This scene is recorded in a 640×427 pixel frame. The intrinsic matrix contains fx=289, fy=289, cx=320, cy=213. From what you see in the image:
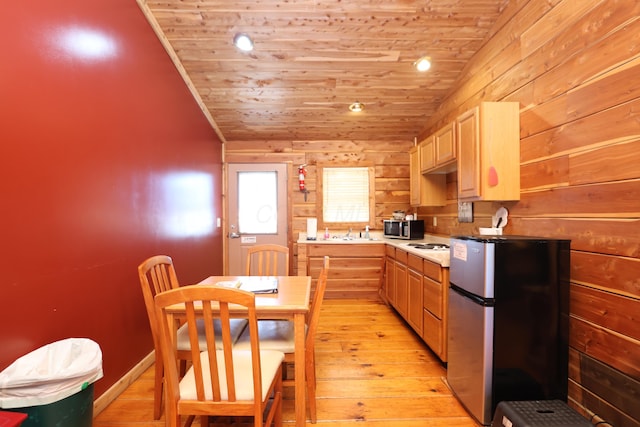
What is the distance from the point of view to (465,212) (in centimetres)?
297

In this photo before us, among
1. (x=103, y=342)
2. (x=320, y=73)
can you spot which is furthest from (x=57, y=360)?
(x=320, y=73)

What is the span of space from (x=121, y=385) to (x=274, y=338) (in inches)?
46.5

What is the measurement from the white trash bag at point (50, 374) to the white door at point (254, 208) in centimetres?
300

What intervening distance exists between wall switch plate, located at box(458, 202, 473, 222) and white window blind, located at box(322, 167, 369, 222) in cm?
161

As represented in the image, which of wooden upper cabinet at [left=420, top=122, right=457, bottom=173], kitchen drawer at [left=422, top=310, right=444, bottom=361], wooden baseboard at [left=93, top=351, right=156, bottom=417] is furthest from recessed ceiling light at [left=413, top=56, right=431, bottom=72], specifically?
wooden baseboard at [left=93, top=351, right=156, bottom=417]

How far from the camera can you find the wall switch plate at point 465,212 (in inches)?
114

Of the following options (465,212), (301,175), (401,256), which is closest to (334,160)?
(301,175)

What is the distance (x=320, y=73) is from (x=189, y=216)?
213 cm

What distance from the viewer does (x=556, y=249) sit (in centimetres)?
162

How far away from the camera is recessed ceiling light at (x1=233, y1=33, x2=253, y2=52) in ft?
8.82

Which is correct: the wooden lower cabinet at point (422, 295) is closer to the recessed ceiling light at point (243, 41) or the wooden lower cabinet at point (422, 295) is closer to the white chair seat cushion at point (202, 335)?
the white chair seat cushion at point (202, 335)

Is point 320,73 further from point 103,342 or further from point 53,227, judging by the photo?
point 103,342

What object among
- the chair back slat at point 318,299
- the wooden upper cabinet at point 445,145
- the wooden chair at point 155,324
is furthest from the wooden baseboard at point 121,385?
the wooden upper cabinet at point 445,145

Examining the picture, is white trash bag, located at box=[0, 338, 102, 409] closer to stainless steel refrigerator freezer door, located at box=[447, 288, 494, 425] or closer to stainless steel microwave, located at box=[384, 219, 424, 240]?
stainless steel refrigerator freezer door, located at box=[447, 288, 494, 425]
